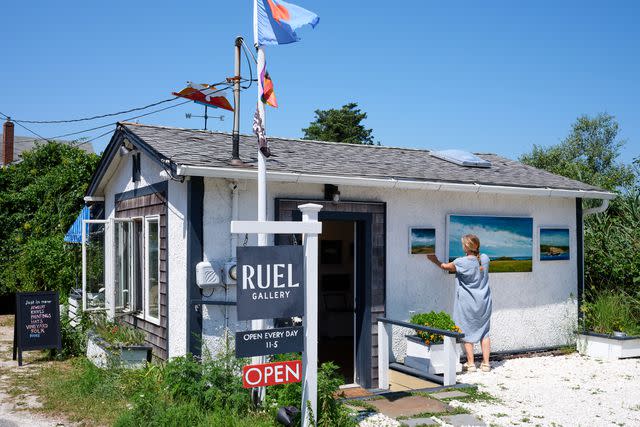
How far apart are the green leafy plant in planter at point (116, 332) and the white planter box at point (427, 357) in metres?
3.57

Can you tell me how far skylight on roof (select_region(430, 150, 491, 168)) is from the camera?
33.6 feet

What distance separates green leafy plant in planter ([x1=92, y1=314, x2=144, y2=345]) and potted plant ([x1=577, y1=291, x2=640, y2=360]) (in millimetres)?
6601

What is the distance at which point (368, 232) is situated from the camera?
319 inches

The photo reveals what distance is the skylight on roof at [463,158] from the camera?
10234 mm

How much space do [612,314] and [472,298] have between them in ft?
9.45

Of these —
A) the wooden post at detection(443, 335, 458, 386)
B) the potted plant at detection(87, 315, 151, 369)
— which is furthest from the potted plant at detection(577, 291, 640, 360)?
the potted plant at detection(87, 315, 151, 369)

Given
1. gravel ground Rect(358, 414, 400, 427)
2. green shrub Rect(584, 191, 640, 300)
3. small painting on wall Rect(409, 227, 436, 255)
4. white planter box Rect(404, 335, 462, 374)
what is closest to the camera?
gravel ground Rect(358, 414, 400, 427)

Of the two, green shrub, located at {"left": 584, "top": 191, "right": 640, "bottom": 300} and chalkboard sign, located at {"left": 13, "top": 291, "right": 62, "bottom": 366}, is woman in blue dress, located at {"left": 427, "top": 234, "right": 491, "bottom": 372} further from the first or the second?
chalkboard sign, located at {"left": 13, "top": 291, "right": 62, "bottom": 366}

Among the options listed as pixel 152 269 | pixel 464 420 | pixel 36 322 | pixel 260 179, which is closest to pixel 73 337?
pixel 36 322

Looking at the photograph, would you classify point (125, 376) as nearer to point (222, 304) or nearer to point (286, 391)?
point (222, 304)

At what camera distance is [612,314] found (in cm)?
970

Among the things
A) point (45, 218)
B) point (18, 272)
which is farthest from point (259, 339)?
point (45, 218)

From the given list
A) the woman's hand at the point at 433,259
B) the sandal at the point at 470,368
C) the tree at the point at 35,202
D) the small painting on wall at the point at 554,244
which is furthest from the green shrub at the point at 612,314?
the tree at the point at 35,202

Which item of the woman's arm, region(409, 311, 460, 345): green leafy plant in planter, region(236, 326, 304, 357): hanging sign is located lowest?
region(409, 311, 460, 345): green leafy plant in planter
